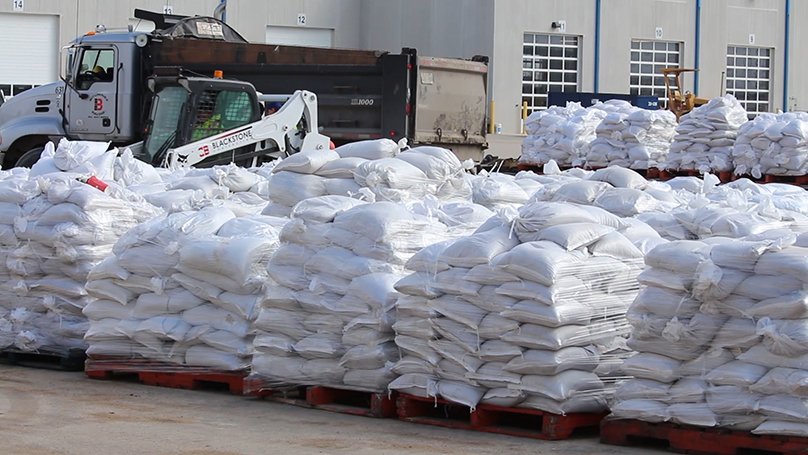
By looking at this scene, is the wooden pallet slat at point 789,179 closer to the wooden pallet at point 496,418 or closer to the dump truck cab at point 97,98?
the dump truck cab at point 97,98

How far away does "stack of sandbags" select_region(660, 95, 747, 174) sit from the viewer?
1389cm

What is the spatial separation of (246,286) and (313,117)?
22.8ft

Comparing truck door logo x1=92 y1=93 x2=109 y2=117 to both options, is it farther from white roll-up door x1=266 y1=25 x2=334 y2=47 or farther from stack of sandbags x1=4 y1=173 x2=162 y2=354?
white roll-up door x1=266 y1=25 x2=334 y2=47

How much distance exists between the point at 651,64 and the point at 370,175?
2321 cm

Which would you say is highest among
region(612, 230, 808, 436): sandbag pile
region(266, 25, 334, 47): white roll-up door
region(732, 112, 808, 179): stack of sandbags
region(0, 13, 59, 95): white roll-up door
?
region(266, 25, 334, 47): white roll-up door

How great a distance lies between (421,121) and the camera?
14.9 meters

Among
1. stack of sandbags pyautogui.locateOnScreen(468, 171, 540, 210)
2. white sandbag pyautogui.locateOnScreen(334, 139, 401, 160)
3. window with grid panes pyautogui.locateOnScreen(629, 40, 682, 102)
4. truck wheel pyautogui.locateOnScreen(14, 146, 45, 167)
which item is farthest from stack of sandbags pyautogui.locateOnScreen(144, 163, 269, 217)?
window with grid panes pyautogui.locateOnScreen(629, 40, 682, 102)

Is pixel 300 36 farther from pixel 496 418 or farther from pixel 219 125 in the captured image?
pixel 496 418

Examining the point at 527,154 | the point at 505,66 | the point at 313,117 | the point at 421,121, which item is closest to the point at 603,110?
the point at 527,154

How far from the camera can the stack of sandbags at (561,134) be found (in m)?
16.1

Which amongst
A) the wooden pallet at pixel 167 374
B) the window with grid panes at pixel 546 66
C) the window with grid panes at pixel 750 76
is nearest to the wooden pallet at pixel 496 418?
the wooden pallet at pixel 167 374

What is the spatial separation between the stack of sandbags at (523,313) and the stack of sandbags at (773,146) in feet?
25.8

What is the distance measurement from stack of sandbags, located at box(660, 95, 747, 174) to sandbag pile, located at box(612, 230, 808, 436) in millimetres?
8897

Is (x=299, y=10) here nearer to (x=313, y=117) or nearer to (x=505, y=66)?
(x=505, y=66)
